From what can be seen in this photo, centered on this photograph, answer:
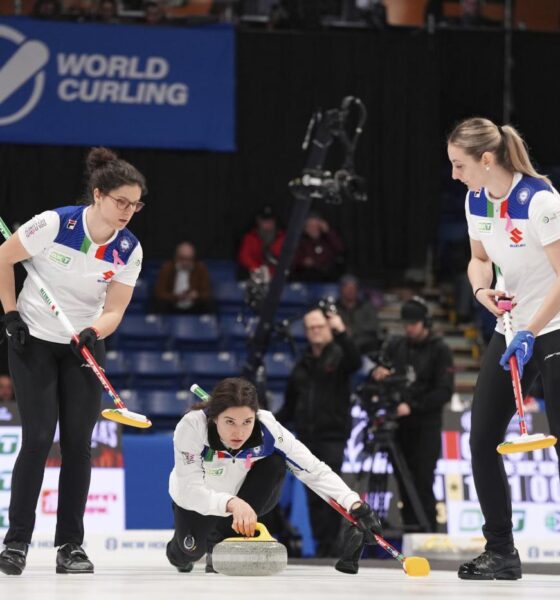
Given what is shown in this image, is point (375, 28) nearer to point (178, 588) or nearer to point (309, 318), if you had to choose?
point (309, 318)

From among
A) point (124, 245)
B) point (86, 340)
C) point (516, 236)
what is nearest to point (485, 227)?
point (516, 236)

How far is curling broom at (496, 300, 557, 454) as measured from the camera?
4.13 meters

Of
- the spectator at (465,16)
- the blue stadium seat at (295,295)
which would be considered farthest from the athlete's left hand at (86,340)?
the spectator at (465,16)

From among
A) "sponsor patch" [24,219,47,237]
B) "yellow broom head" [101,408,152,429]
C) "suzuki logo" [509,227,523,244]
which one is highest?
"sponsor patch" [24,219,47,237]

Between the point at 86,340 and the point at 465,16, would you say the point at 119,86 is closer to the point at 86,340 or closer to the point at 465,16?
the point at 465,16

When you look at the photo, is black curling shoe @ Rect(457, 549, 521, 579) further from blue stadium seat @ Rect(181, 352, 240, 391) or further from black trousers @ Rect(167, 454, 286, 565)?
blue stadium seat @ Rect(181, 352, 240, 391)

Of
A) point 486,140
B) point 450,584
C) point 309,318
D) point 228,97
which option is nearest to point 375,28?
point 228,97

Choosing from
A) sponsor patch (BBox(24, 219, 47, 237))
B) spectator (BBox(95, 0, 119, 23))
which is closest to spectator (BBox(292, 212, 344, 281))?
spectator (BBox(95, 0, 119, 23))

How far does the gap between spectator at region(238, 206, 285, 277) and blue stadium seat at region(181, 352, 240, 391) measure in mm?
1071

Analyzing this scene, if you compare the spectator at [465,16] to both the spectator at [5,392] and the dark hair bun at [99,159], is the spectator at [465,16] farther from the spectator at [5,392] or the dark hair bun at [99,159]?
the dark hair bun at [99,159]

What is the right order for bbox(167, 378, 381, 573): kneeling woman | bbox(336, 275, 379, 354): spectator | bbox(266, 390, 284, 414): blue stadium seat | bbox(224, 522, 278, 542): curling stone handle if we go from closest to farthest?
bbox(224, 522, 278, 542): curling stone handle → bbox(167, 378, 381, 573): kneeling woman → bbox(266, 390, 284, 414): blue stadium seat → bbox(336, 275, 379, 354): spectator

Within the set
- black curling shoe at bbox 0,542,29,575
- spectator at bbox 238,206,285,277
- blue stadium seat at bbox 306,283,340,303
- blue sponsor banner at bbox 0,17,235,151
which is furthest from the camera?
blue stadium seat at bbox 306,283,340,303

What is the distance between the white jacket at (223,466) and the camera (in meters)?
4.77

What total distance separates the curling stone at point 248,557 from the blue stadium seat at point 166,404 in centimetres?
607
